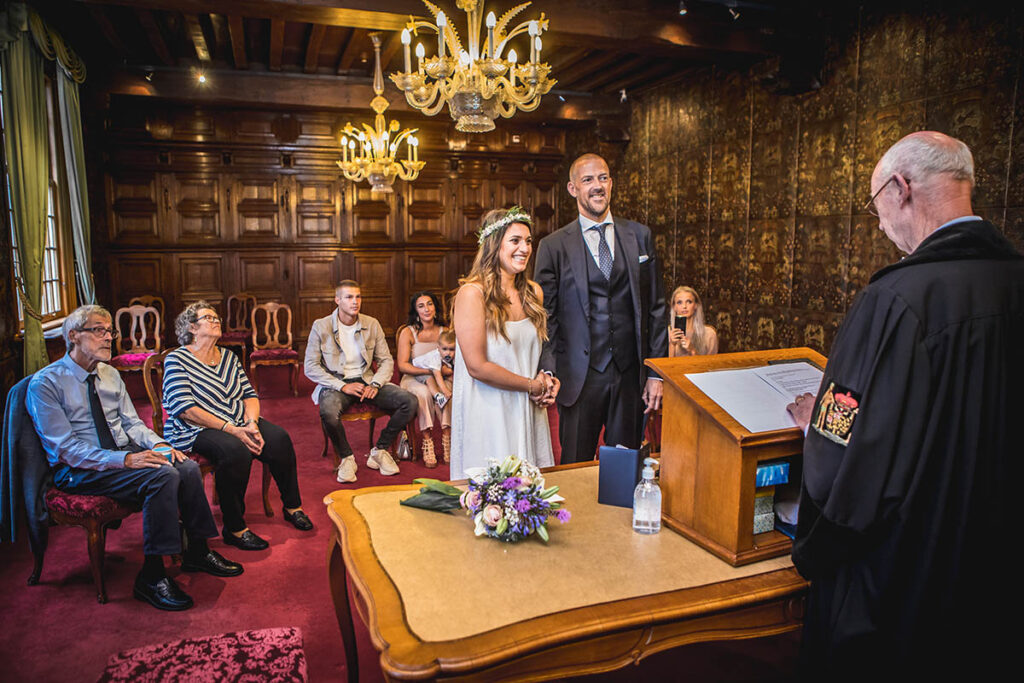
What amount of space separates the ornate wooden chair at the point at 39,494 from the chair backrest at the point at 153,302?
6.22m

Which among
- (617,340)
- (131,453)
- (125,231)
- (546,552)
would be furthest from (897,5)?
(125,231)

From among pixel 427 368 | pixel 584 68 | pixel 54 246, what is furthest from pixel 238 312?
pixel 584 68

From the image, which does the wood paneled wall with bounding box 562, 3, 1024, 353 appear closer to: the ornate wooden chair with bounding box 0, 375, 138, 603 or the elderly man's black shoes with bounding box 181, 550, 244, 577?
the elderly man's black shoes with bounding box 181, 550, 244, 577

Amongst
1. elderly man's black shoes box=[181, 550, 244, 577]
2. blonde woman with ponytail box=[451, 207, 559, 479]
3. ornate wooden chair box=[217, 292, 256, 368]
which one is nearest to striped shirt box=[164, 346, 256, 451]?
elderly man's black shoes box=[181, 550, 244, 577]

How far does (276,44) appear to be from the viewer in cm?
732

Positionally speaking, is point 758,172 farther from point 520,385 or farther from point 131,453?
point 131,453

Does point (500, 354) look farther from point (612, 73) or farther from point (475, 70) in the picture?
point (612, 73)

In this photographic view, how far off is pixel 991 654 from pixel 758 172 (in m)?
6.37

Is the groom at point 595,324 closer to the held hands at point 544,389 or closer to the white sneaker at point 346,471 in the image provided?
the held hands at point 544,389

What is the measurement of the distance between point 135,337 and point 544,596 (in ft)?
28.1

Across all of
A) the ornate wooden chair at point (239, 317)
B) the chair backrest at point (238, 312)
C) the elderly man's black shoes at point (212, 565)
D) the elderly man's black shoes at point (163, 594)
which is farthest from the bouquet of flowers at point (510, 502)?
the chair backrest at point (238, 312)

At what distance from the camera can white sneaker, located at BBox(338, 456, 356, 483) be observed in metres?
4.74

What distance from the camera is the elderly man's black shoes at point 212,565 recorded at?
335 cm

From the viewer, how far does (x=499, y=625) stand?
4.58ft
